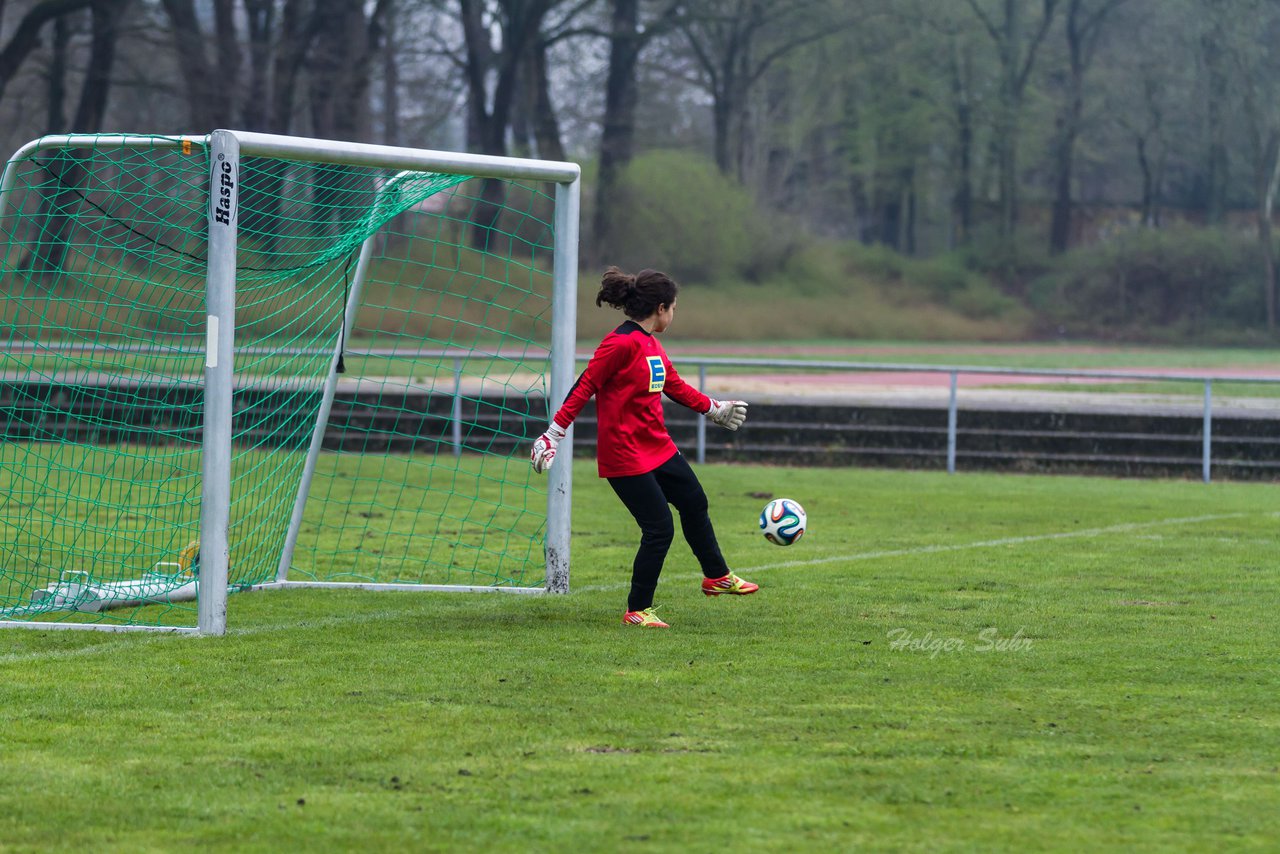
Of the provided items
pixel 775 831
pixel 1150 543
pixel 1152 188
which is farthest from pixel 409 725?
pixel 1152 188

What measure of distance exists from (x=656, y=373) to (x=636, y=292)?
38 centimetres

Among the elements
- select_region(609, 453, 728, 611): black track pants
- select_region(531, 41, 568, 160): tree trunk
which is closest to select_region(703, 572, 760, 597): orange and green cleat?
select_region(609, 453, 728, 611): black track pants

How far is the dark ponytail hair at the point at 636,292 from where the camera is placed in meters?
6.80

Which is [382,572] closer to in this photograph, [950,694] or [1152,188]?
[950,694]

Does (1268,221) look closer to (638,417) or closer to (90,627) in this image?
(638,417)

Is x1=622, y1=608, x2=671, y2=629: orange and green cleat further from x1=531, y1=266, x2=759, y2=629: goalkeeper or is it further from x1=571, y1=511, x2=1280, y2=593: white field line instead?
x1=571, y1=511, x2=1280, y2=593: white field line

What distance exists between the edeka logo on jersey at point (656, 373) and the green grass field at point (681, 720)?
3.59 feet

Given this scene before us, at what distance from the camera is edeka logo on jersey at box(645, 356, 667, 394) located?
22.2ft

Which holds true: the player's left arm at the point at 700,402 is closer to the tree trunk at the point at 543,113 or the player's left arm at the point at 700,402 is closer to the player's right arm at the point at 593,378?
the player's right arm at the point at 593,378

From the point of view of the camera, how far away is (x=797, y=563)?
909 cm

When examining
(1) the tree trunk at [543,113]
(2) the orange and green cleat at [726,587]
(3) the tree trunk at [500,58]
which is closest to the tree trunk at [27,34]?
(3) the tree trunk at [500,58]

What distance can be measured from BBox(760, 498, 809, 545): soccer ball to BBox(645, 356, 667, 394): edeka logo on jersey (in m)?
1.02

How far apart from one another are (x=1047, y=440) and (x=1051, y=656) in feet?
37.8

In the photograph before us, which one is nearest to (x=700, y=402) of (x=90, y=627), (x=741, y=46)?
(x=90, y=627)
